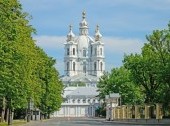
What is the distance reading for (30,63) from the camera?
189ft

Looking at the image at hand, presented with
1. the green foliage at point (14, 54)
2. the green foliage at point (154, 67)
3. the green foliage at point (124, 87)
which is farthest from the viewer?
the green foliage at point (124, 87)

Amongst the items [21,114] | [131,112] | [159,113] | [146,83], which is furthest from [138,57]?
[21,114]

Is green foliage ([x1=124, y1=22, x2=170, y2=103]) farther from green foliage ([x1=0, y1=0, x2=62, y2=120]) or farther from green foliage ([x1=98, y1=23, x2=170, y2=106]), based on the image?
green foliage ([x1=0, y1=0, x2=62, y2=120])

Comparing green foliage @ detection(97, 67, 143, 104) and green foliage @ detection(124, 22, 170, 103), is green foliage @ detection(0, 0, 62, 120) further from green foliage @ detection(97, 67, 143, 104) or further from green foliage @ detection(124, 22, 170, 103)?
green foliage @ detection(97, 67, 143, 104)

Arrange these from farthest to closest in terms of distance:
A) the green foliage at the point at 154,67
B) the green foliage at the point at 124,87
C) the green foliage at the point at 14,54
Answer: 1. the green foliage at the point at 124,87
2. the green foliage at the point at 154,67
3. the green foliage at the point at 14,54

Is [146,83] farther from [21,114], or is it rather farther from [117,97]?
[21,114]

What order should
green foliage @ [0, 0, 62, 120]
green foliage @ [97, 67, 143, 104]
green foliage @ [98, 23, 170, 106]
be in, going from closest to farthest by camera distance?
green foliage @ [0, 0, 62, 120]
green foliage @ [98, 23, 170, 106]
green foliage @ [97, 67, 143, 104]

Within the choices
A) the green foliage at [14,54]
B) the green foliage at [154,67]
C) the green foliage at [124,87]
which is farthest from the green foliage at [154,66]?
the green foliage at [124,87]

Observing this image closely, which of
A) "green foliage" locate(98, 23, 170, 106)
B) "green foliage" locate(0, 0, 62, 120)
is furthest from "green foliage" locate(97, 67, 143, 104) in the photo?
"green foliage" locate(0, 0, 62, 120)

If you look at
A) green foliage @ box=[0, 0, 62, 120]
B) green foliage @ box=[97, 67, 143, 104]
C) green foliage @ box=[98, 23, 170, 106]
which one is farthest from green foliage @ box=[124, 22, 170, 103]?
green foliage @ box=[97, 67, 143, 104]

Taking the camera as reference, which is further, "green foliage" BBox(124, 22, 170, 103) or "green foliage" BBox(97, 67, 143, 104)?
"green foliage" BBox(97, 67, 143, 104)

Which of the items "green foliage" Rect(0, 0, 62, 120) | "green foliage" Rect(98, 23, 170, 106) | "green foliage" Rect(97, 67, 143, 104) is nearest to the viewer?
"green foliage" Rect(0, 0, 62, 120)

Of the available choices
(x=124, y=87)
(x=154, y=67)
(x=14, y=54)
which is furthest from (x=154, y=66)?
(x=124, y=87)

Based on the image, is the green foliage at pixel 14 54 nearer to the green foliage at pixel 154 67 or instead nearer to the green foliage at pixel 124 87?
the green foliage at pixel 154 67
